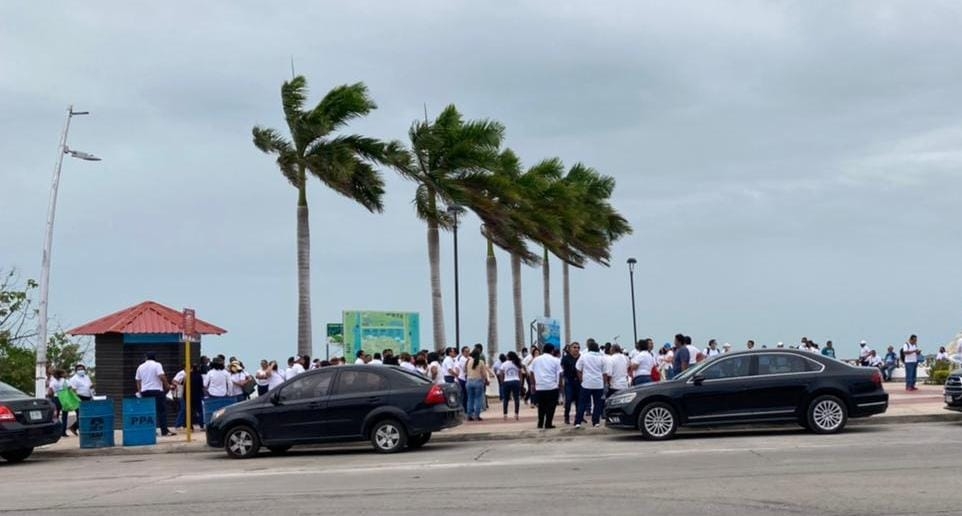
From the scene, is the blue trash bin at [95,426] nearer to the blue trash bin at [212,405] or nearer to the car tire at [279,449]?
the blue trash bin at [212,405]

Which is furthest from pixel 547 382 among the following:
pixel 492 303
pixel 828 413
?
pixel 492 303

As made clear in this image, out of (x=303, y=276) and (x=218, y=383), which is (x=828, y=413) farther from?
(x=303, y=276)

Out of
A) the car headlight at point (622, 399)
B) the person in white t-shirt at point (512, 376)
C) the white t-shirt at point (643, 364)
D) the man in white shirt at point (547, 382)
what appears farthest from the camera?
the person in white t-shirt at point (512, 376)

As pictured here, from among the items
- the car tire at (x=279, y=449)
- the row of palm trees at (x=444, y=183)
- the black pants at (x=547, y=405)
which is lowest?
the car tire at (x=279, y=449)

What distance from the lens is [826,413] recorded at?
19.5m

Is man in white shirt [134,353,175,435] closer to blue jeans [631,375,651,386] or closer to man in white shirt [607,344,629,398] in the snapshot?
man in white shirt [607,344,629,398]

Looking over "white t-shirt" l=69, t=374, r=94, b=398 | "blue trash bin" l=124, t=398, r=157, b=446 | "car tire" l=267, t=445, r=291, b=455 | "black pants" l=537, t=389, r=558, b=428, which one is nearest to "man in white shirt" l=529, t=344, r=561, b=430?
"black pants" l=537, t=389, r=558, b=428

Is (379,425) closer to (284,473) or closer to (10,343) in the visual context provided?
(284,473)

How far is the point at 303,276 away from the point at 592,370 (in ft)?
50.0

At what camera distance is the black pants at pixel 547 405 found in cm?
2216

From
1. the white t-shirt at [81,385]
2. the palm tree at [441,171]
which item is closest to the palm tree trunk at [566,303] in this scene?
the palm tree at [441,171]

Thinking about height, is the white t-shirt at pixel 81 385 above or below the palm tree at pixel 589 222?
below

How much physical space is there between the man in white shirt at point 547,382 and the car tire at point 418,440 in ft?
8.15

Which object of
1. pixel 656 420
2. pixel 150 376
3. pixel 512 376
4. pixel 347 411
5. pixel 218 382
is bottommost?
pixel 656 420
